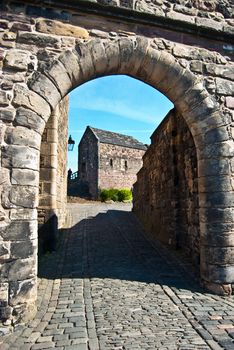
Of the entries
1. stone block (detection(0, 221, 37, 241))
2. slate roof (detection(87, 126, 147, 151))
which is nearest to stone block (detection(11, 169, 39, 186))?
stone block (detection(0, 221, 37, 241))

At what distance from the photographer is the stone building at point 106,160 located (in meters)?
28.0

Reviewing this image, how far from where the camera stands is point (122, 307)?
3990 mm

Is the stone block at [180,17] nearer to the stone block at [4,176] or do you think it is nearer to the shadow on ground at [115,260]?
the stone block at [4,176]

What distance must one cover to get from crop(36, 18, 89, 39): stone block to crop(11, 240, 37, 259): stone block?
2.90 m

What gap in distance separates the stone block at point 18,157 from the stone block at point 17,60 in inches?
43.4

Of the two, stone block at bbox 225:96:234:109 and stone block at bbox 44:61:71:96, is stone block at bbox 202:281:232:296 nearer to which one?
stone block at bbox 225:96:234:109

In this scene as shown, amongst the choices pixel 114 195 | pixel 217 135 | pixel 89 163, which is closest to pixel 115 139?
pixel 89 163

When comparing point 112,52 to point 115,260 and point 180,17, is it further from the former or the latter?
point 115,260

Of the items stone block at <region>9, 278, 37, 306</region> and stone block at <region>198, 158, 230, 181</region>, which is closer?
stone block at <region>9, 278, 37, 306</region>

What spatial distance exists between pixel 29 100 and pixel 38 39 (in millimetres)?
927

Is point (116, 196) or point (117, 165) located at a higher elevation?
point (117, 165)

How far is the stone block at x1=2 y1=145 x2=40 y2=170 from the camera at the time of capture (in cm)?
392

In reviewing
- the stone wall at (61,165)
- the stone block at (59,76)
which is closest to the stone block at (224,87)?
the stone block at (59,76)

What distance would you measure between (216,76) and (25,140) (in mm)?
3207
